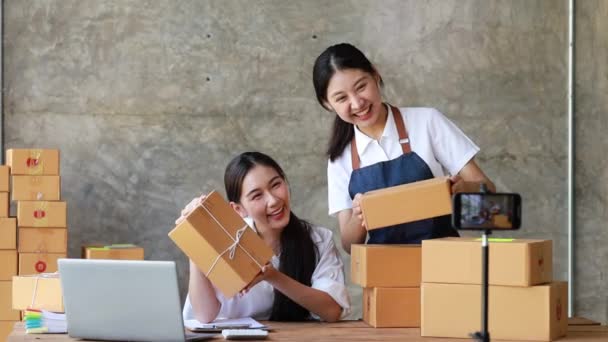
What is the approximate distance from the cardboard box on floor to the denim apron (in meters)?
0.42

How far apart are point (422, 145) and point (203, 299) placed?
89 centimetres

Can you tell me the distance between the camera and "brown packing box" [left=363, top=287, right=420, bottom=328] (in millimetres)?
2705

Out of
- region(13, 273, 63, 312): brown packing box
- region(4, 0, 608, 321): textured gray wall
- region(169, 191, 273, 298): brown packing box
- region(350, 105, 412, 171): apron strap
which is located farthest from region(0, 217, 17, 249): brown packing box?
region(169, 191, 273, 298): brown packing box

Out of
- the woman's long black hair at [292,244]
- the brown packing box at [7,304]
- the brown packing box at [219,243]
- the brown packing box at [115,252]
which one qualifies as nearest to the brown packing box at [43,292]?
the brown packing box at [219,243]

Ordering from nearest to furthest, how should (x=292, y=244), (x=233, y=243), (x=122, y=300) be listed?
1. (x=122, y=300)
2. (x=233, y=243)
3. (x=292, y=244)

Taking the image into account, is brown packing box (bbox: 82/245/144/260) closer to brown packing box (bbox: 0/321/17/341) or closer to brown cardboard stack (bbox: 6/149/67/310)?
brown cardboard stack (bbox: 6/149/67/310)

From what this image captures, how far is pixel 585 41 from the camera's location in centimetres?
568

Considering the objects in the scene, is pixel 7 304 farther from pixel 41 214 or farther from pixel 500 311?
pixel 500 311

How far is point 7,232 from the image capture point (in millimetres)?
4797

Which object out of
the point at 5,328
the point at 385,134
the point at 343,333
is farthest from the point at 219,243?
the point at 5,328

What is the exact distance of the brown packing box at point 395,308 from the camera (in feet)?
8.87

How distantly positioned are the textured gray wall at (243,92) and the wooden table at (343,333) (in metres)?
2.73

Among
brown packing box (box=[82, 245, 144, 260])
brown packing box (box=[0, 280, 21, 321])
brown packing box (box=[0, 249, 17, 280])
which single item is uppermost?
brown packing box (box=[82, 245, 144, 260])

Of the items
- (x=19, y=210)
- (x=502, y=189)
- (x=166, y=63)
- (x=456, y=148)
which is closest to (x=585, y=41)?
(x=502, y=189)
